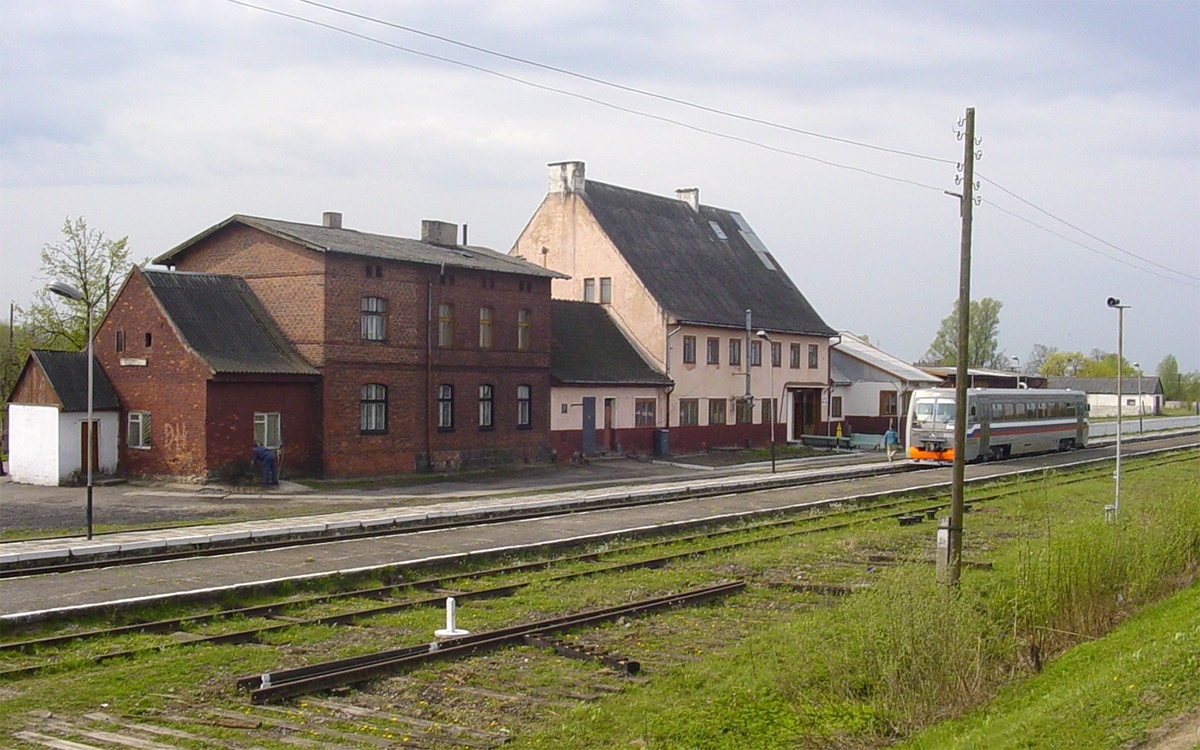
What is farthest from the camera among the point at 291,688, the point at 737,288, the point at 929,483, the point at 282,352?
the point at 737,288

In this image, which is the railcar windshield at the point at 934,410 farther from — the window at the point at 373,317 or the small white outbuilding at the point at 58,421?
the small white outbuilding at the point at 58,421

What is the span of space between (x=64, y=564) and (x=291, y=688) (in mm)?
8432

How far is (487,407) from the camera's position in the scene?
1393 inches

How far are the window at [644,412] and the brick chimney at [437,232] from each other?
9377 mm

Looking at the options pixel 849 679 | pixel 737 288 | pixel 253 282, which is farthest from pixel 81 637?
pixel 737 288

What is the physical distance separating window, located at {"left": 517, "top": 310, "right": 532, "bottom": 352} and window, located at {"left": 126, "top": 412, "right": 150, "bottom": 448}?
1195 centimetres

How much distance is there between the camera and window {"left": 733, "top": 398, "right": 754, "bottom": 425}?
1877 inches

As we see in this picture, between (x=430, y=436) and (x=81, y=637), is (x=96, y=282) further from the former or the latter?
(x=81, y=637)

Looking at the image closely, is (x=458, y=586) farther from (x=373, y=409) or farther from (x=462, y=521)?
(x=373, y=409)

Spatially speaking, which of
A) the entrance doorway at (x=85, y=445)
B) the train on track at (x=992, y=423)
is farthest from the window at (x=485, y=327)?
the train on track at (x=992, y=423)

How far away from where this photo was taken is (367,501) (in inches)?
1048

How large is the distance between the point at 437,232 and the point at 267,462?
12.3 meters

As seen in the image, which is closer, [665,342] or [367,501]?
[367,501]

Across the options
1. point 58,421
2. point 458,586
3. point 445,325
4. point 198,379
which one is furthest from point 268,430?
point 458,586
